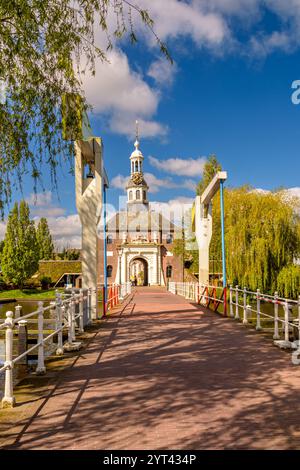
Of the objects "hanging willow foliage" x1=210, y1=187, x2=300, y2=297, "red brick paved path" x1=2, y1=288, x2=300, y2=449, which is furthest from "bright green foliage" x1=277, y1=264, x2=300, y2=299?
"red brick paved path" x1=2, y1=288, x2=300, y2=449

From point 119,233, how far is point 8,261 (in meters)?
16.7

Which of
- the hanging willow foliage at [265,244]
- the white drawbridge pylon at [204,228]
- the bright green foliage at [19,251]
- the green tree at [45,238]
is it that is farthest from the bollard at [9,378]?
the green tree at [45,238]

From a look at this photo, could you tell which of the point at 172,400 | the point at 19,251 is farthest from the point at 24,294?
the point at 172,400

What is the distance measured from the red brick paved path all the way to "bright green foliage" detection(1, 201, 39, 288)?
42.9 meters

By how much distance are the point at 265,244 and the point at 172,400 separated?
21162mm

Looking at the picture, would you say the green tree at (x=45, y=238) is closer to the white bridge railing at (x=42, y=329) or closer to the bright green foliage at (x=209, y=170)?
the bright green foliage at (x=209, y=170)

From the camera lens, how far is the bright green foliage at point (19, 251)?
49625 millimetres

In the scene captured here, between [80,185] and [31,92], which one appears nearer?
[31,92]

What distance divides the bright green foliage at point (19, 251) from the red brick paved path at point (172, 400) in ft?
141

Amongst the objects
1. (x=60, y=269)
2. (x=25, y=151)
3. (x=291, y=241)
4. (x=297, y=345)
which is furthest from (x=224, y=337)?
(x=60, y=269)

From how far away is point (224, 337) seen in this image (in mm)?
9789

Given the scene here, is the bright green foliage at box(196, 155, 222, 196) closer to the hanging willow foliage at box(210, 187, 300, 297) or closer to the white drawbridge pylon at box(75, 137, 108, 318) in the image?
the hanging willow foliage at box(210, 187, 300, 297)

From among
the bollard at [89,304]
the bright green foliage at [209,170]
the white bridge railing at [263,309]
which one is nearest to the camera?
the white bridge railing at [263,309]

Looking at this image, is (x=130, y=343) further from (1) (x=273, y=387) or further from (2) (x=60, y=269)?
(2) (x=60, y=269)
